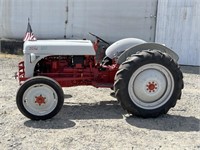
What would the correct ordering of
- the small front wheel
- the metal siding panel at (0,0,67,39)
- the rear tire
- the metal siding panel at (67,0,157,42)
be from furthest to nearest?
the metal siding panel at (0,0,67,39)
the metal siding panel at (67,0,157,42)
the rear tire
the small front wheel

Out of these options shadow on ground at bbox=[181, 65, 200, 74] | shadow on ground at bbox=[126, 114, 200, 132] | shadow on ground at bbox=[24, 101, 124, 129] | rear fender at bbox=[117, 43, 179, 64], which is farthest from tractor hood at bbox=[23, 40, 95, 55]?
shadow on ground at bbox=[181, 65, 200, 74]

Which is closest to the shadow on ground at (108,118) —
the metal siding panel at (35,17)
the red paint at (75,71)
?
the red paint at (75,71)

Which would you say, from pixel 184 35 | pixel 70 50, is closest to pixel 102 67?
pixel 70 50

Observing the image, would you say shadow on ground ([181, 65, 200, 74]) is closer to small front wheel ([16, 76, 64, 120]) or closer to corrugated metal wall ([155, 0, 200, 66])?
corrugated metal wall ([155, 0, 200, 66])

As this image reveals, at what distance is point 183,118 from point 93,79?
150 centimetres

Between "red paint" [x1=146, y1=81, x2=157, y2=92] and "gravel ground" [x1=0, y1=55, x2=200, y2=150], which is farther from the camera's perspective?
"red paint" [x1=146, y1=81, x2=157, y2=92]

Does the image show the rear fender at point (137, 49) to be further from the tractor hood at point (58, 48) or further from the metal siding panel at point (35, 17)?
the metal siding panel at point (35, 17)

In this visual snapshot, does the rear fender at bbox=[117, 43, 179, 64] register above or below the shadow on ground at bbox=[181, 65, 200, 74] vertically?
above

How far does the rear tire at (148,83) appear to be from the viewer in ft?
17.0

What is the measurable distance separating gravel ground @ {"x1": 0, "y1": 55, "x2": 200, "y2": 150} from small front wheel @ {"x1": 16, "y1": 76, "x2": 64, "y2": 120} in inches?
4.9

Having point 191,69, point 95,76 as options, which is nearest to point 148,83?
point 95,76

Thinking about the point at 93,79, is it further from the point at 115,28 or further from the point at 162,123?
the point at 115,28

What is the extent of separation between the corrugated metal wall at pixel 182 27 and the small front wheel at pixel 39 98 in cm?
700

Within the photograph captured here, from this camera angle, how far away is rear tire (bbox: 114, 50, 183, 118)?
5176 millimetres
